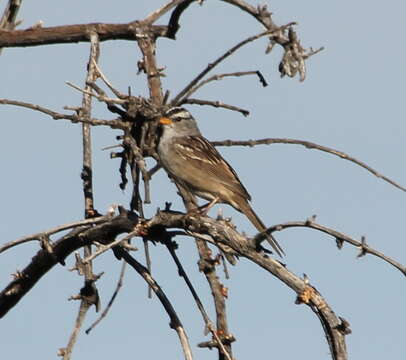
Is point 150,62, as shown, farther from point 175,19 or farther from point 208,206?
point 208,206

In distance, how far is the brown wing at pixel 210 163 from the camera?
9398mm

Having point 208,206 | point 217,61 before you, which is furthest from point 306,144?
point 208,206

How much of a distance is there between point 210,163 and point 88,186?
10.5ft

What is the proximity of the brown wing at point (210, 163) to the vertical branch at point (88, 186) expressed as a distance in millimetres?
2624

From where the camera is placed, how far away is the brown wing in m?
9.40

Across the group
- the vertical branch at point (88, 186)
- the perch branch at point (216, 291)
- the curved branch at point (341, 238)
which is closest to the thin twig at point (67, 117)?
the vertical branch at point (88, 186)

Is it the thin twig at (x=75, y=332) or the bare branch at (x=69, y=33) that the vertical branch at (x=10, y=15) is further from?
the thin twig at (x=75, y=332)

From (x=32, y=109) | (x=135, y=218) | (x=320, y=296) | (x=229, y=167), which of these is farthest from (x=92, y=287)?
(x=229, y=167)

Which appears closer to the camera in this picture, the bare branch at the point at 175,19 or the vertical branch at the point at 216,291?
the vertical branch at the point at 216,291

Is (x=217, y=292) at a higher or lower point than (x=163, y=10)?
lower

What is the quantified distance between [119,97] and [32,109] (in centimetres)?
46

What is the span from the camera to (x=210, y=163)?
9539 mm

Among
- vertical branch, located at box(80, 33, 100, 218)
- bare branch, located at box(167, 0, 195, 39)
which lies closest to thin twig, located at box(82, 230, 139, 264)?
vertical branch, located at box(80, 33, 100, 218)

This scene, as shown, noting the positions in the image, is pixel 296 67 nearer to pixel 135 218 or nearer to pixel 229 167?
pixel 135 218
